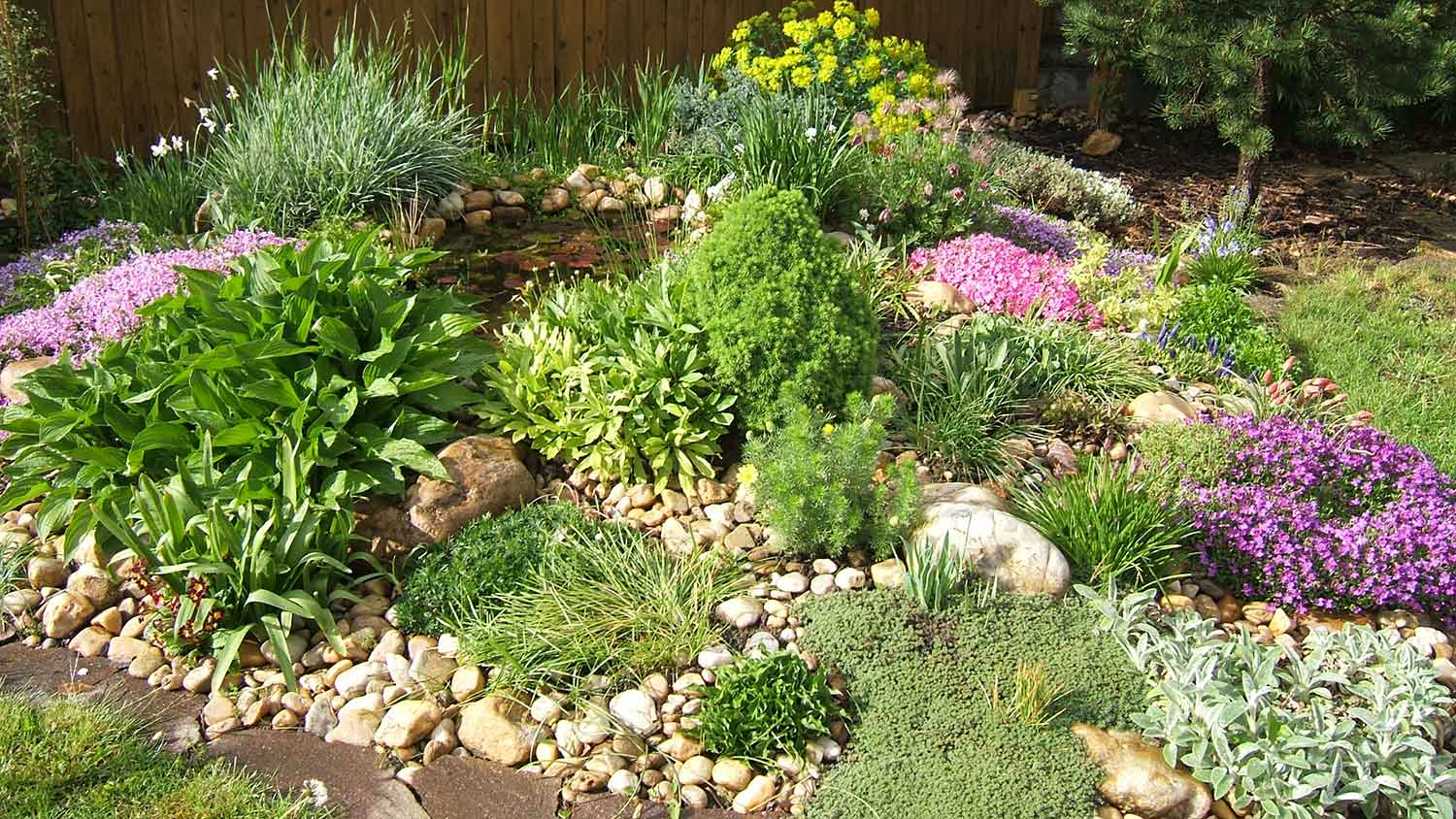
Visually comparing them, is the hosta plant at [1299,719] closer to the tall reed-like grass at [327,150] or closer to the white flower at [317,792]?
the white flower at [317,792]

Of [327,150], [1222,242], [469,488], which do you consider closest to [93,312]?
[327,150]

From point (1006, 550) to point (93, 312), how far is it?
159 inches

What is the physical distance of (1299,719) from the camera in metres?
3.50

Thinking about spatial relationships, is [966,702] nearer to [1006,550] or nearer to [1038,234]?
[1006,550]

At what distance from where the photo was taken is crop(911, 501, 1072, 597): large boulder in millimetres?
4160

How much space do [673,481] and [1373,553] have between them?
8.45 feet

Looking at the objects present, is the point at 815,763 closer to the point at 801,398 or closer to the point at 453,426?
the point at 801,398

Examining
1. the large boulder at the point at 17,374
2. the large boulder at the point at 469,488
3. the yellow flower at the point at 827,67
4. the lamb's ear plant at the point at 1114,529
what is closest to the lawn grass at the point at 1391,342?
the lamb's ear plant at the point at 1114,529

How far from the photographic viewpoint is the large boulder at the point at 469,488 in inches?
173

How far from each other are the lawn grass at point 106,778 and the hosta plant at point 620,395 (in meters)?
1.77

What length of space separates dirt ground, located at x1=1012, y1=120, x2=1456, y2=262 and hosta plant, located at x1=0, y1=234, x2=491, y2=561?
5535 millimetres

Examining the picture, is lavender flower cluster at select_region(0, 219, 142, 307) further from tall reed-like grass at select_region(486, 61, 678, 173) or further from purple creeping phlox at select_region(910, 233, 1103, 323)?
purple creeping phlox at select_region(910, 233, 1103, 323)

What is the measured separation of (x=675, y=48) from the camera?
10.0 meters

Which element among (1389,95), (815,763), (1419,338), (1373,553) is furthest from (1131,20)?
(815,763)
